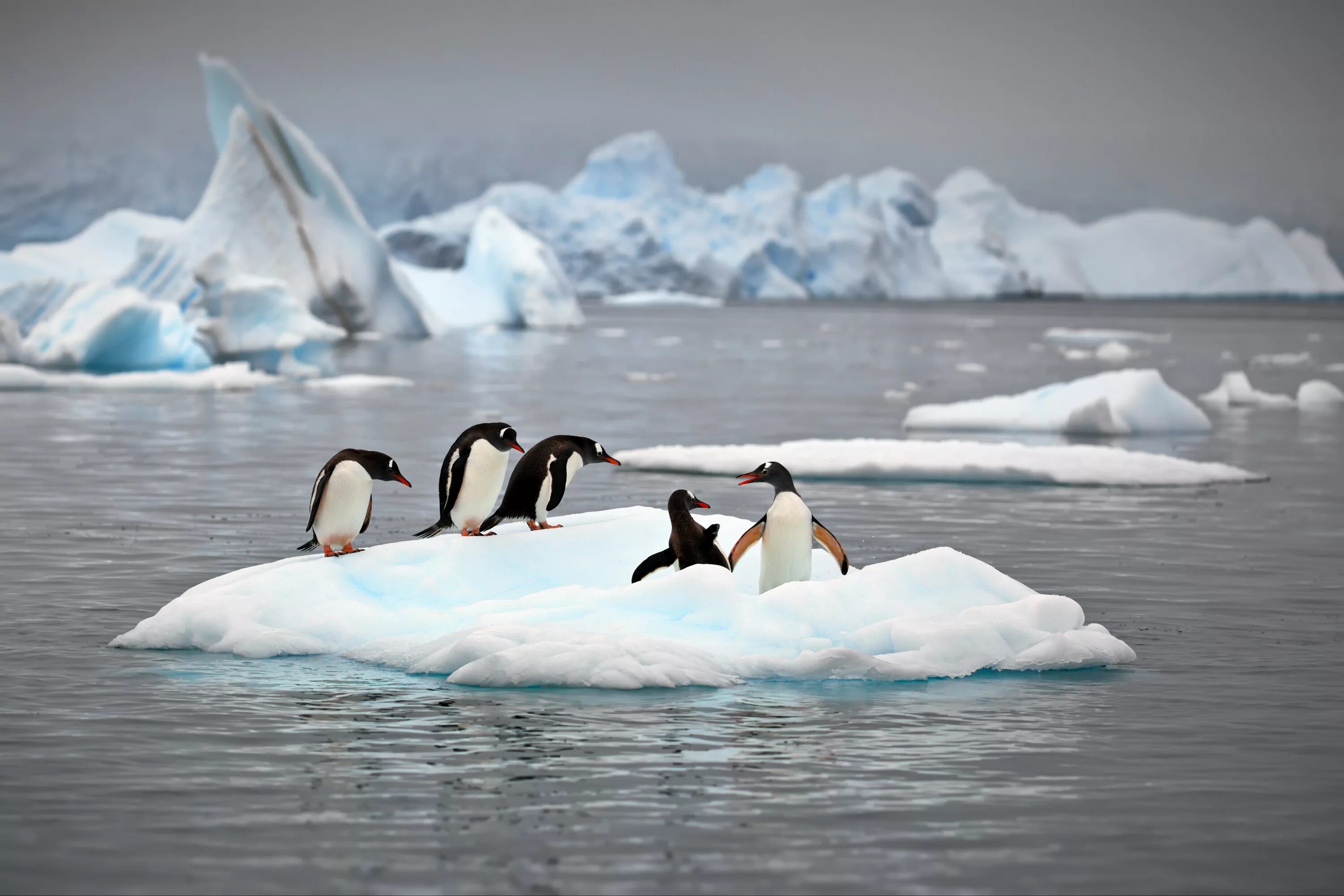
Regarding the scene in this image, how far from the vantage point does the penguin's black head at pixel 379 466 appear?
849 centimetres

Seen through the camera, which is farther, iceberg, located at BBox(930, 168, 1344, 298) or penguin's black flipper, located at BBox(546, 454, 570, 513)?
iceberg, located at BBox(930, 168, 1344, 298)

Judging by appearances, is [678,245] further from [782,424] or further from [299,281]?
[782,424]

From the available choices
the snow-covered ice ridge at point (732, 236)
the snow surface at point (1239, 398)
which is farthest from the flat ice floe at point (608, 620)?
the snow-covered ice ridge at point (732, 236)

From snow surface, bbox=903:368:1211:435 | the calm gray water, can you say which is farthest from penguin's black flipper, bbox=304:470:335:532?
snow surface, bbox=903:368:1211:435

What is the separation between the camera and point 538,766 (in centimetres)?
564

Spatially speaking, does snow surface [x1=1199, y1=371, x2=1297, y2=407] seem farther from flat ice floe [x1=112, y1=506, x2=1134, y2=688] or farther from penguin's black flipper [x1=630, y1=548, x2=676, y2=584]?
penguin's black flipper [x1=630, y1=548, x2=676, y2=584]

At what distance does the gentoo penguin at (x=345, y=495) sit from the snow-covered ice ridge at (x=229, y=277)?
2363 centimetres

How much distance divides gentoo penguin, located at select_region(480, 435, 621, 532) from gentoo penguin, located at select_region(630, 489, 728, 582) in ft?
2.13

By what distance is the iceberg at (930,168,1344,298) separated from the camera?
13850 centimetres

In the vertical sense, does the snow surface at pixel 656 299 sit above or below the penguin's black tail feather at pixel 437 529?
above

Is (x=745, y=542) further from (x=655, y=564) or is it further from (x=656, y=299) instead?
(x=656, y=299)

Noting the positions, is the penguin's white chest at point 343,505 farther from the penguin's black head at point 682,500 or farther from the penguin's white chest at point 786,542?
the penguin's white chest at point 786,542

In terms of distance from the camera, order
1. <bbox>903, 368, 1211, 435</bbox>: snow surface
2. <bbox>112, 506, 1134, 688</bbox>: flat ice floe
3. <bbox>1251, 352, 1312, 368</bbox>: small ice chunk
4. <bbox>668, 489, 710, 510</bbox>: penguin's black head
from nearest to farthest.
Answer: <bbox>112, 506, 1134, 688</bbox>: flat ice floe, <bbox>668, 489, 710, 510</bbox>: penguin's black head, <bbox>903, 368, 1211, 435</bbox>: snow surface, <bbox>1251, 352, 1312, 368</bbox>: small ice chunk

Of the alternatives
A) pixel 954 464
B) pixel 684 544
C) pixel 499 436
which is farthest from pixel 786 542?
pixel 954 464
